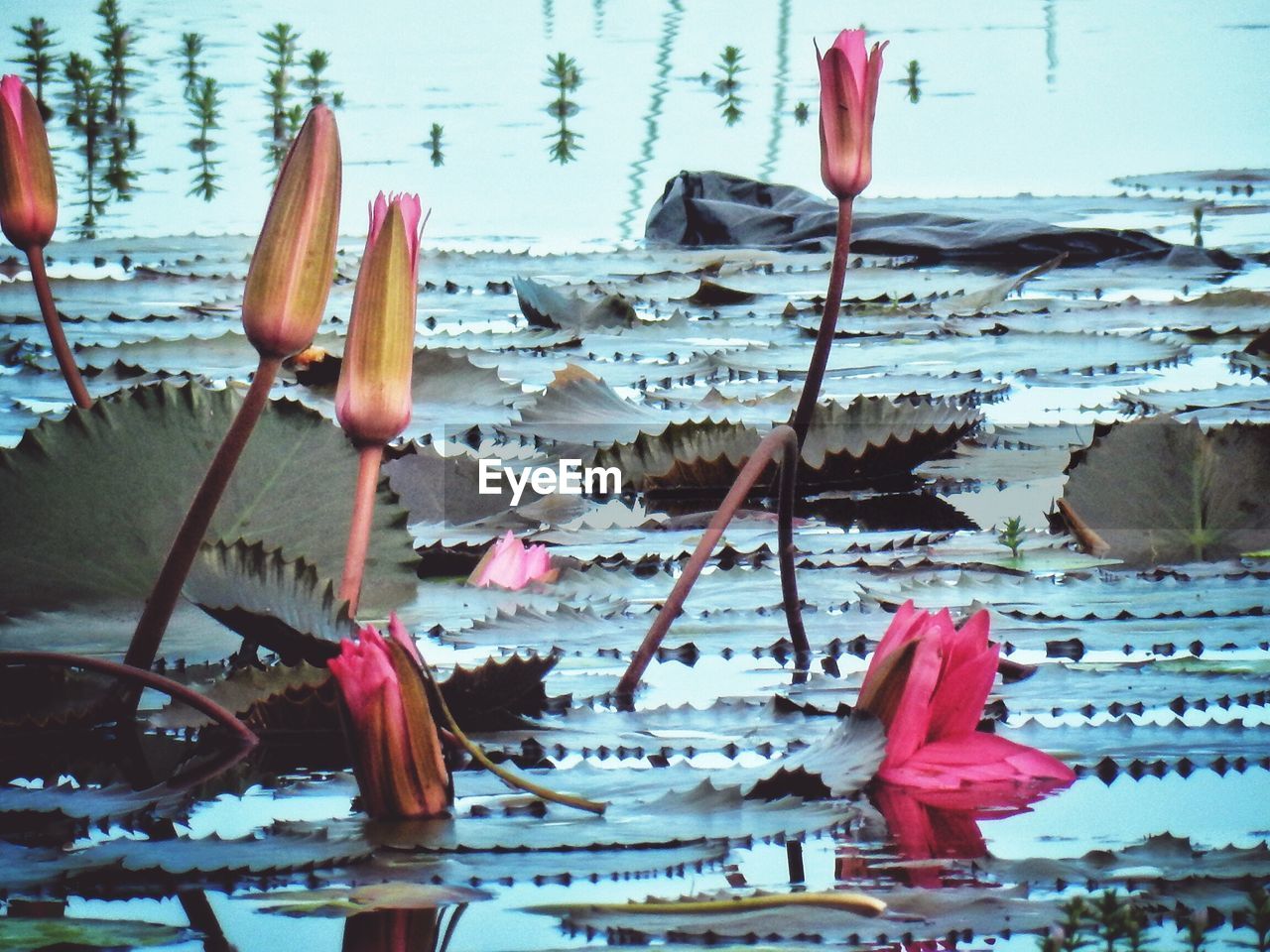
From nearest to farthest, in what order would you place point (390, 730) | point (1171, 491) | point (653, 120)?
1. point (390, 730)
2. point (1171, 491)
3. point (653, 120)

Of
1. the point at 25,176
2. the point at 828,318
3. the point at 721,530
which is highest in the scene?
the point at 25,176

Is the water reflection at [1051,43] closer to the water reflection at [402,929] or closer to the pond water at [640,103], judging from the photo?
the pond water at [640,103]

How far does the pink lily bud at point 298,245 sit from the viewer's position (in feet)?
2.84

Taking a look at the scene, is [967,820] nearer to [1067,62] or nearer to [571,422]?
[571,422]

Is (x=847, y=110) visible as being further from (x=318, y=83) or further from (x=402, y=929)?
(x=318, y=83)

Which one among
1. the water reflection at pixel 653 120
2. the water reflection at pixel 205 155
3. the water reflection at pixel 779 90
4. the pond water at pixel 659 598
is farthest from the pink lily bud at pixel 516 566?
the water reflection at pixel 779 90

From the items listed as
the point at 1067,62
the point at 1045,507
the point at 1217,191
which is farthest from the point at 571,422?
the point at 1067,62

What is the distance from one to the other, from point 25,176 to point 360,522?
0.47 m

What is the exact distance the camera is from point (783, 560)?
3.76ft

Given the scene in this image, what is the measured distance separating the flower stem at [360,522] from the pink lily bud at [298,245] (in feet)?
0.42

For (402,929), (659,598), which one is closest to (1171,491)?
(659,598)

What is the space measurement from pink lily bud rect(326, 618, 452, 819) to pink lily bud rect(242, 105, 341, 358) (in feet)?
0.53

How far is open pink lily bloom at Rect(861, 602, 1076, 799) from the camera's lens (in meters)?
0.90

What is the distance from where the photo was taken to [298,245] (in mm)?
869
